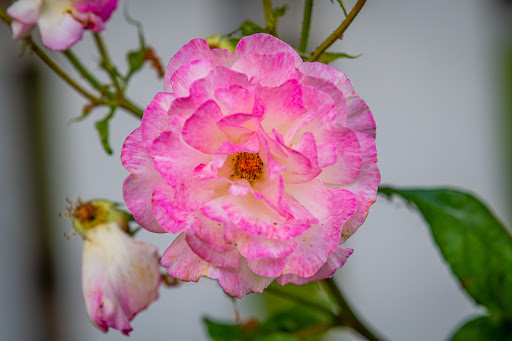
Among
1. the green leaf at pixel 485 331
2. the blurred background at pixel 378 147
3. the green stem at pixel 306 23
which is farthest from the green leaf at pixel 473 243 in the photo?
the blurred background at pixel 378 147

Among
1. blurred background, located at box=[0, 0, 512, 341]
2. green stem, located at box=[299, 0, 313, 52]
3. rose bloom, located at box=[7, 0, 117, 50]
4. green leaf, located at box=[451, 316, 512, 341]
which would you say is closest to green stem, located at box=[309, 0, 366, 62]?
green stem, located at box=[299, 0, 313, 52]

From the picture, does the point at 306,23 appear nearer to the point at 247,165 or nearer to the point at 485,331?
the point at 247,165

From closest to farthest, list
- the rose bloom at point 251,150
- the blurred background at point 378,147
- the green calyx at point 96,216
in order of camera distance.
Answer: the rose bloom at point 251,150 < the green calyx at point 96,216 < the blurred background at point 378,147

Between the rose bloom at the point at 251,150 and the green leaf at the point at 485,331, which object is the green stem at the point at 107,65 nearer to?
the rose bloom at the point at 251,150

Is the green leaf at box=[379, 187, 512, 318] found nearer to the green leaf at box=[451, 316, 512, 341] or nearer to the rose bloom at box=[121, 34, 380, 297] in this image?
the green leaf at box=[451, 316, 512, 341]

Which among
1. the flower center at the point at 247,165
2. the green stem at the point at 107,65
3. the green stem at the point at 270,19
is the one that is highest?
the green stem at the point at 270,19

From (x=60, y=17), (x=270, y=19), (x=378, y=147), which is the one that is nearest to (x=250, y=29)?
(x=270, y=19)

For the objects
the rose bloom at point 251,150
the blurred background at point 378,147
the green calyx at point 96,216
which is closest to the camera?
the rose bloom at point 251,150

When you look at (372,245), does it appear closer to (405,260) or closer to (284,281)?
(405,260)
